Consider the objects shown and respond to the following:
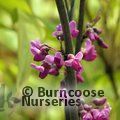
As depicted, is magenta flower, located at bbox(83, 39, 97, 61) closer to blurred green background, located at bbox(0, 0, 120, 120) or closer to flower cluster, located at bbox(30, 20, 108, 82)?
flower cluster, located at bbox(30, 20, 108, 82)

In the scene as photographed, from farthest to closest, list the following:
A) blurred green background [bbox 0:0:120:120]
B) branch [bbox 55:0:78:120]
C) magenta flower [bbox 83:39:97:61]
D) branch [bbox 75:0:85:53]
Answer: blurred green background [bbox 0:0:120:120] < magenta flower [bbox 83:39:97:61] < branch [bbox 75:0:85:53] < branch [bbox 55:0:78:120]

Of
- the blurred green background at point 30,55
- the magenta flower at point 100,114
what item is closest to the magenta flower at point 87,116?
the magenta flower at point 100,114

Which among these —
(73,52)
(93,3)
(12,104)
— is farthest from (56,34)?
(93,3)

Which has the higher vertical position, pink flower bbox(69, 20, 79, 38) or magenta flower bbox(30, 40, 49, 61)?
pink flower bbox(69, 20, 79, 38)

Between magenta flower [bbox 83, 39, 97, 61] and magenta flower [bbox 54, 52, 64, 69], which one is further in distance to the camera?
magenta flower [bbox 83, 39, 97, 61]

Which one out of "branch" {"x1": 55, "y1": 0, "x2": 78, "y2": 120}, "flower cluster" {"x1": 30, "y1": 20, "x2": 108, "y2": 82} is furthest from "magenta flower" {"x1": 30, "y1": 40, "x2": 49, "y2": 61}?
"branch" {"x1": 55, "y1": 0, "x2": 78, "y2": 120}

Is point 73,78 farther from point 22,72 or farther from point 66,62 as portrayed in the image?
point 22,72

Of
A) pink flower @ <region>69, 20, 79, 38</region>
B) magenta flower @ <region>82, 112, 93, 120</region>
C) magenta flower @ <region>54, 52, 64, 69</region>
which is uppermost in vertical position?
pink flower @ <region>69, 20, 79, 38</region>

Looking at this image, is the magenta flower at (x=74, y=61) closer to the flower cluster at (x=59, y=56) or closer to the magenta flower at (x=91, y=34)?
the flower cluster at (x=59, y=56)

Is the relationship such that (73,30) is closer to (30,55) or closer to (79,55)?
(79,55)
